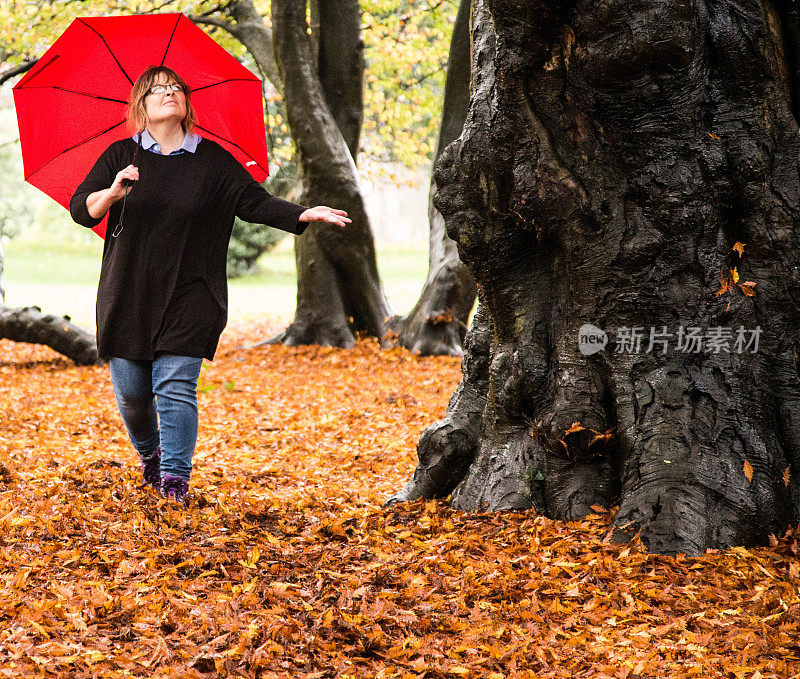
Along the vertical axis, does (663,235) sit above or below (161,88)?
below

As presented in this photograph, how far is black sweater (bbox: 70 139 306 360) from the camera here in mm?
3643

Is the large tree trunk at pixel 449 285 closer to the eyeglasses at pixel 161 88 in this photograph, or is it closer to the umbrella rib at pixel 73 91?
the umbrella rib at pixel 73 91

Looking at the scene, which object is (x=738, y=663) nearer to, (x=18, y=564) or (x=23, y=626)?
(x=23, y=626)

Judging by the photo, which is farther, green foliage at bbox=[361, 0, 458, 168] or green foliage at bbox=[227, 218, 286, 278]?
green foliage at bbox=[227, 218, 286, 278]

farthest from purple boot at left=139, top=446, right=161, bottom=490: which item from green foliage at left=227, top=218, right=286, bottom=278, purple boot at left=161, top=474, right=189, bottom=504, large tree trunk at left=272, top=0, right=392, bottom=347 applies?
green foliage at left=227, top=218, right=286, bottom=278

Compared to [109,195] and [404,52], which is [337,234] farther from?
[404,52]

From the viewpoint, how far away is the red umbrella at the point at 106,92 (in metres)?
3.95

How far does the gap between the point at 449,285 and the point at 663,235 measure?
20.5 feet

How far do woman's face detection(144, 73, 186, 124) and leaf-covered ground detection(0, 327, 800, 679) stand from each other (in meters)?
1.84

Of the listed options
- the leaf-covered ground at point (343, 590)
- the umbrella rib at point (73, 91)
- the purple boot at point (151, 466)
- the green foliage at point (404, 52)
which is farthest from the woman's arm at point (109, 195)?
the green foliage at point (404, 52)

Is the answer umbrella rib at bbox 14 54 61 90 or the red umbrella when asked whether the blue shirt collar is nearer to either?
the red umbrella

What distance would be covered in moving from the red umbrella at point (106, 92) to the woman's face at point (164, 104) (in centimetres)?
37

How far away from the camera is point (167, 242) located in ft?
12.0

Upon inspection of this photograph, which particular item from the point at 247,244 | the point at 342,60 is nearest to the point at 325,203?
the point at 342,60
